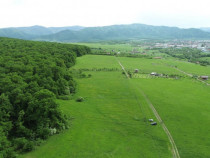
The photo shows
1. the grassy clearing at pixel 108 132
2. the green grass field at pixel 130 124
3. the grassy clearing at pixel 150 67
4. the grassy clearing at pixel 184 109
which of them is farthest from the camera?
the grassy clearing at pixel 150 67

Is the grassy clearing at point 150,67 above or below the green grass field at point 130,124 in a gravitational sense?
above

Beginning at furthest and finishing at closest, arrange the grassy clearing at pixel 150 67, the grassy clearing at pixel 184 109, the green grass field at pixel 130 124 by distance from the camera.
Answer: the grassy clearing at pixel 150 67
the grassy clearing at pixel 184 109
the green grass field at pixel 130 124

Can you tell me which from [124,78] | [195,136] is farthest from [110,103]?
[124,78]

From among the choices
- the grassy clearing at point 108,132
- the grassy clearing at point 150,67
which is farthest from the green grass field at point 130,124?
the grassy clearing at point 150,67

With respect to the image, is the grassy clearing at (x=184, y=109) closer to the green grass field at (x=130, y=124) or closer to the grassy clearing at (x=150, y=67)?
the green grass field at (x=130, y=124)

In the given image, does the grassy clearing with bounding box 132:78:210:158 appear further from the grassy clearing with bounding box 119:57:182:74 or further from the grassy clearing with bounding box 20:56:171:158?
the grassy clearing with bounding box 119:57:182:74

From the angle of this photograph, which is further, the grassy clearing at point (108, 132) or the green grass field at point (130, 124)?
the green grass field at point (130, 124)

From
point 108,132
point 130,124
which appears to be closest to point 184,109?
point 130,124

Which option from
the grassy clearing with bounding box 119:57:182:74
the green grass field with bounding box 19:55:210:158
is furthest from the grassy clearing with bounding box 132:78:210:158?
the grassy clearing with bounding box 119:57:182:74

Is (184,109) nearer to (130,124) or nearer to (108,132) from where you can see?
(130,124)
